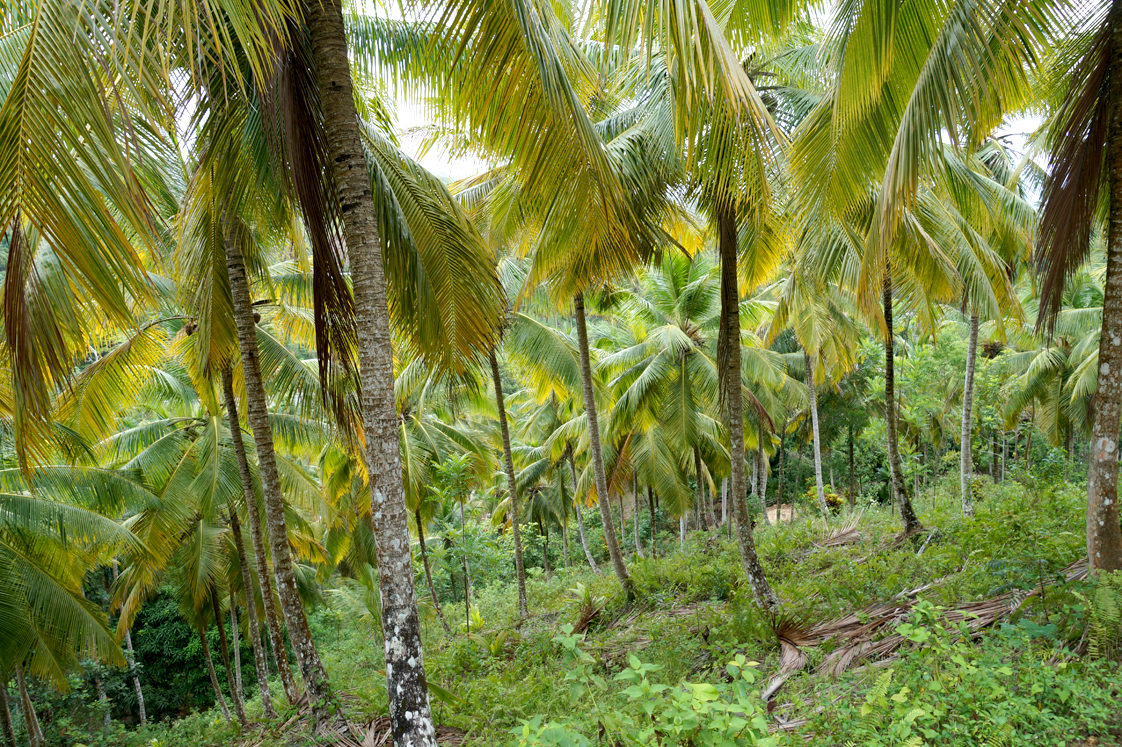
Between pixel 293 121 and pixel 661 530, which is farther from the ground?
pixel 293 121

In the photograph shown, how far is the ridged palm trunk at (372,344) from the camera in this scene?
406cm

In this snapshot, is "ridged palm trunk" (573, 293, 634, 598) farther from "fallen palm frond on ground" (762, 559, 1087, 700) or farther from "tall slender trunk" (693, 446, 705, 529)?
"fallen palm frond on ground" (762, 559, 1087, 700)

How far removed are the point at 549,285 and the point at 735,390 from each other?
3.33 meters

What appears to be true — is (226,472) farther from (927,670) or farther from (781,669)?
(927,670)

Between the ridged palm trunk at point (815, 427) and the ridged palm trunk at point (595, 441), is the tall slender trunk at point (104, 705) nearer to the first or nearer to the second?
the ridged palm trunk at point (595, 441)

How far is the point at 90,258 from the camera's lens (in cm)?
267

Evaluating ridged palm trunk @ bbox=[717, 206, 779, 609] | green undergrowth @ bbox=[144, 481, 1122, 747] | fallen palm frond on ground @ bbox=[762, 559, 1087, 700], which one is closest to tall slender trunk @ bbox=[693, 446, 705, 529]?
green undergrowth @ bbox=[144, 481, 1122, 747]

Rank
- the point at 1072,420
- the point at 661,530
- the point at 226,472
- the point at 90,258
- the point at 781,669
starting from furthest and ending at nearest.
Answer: the point at 661,530, the point at 1072,420, the point at 226,472, the point at 781,669, the point at 90,258

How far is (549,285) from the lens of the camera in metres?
9.33

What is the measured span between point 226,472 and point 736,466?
340 inches

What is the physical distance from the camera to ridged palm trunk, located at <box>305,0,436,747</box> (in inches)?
160

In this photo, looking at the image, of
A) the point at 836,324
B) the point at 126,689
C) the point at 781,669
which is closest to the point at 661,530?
the point at 836,324

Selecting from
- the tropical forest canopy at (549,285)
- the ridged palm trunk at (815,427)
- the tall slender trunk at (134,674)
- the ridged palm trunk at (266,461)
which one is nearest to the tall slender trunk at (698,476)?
the tropical forest canopy at (549,285)

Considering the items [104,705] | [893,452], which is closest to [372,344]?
[893,452]
